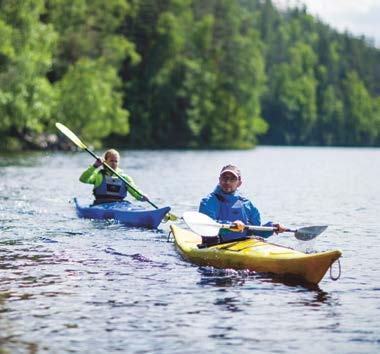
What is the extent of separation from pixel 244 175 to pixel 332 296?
26913 millimetres

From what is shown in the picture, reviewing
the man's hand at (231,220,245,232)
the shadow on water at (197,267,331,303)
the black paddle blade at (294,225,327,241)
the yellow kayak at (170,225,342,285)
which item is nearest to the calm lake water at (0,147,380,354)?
the shadow on water at (197,267,331,303)

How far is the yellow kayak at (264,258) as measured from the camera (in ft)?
33.3

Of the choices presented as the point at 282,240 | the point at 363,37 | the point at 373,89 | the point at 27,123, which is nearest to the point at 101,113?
the point at 27,123

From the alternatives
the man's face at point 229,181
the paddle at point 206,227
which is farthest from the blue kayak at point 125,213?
the paddle at point 206,227

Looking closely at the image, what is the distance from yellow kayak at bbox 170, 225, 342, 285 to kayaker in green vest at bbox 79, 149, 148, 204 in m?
4.80

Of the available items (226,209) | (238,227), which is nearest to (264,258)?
(238,227)

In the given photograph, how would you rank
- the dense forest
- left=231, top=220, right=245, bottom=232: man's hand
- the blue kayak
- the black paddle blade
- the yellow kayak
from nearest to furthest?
the yellow kayak, left=231, top=220, right=245, bottom=232: man's hand, the black paddle blade, the blue kayak, the dense forest

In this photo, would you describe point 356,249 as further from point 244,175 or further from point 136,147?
point 136,147

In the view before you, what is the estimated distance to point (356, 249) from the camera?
13.9 meters

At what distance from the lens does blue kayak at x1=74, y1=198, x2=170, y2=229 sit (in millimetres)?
15781

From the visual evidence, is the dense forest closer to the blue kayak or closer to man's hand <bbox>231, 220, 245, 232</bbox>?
the blue kayak

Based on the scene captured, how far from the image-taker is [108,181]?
673 inches

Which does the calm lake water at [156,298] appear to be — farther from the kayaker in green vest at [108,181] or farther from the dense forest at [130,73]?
the dense forest at [130,73]

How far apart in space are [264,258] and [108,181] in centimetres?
690
